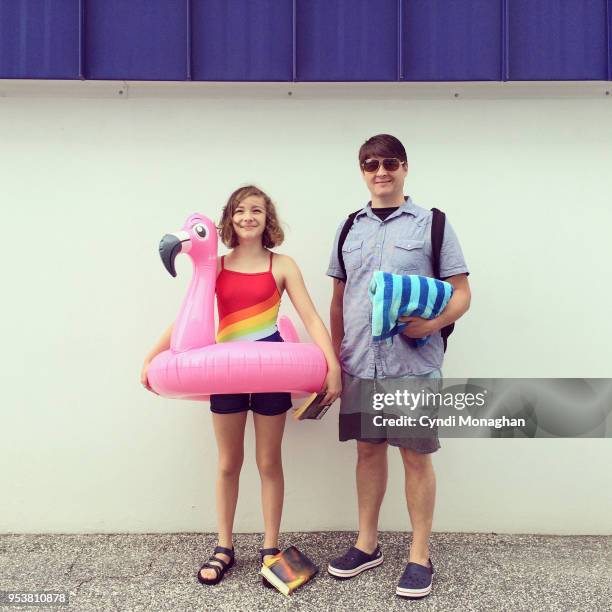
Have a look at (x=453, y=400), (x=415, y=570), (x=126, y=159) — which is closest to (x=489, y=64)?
(x=453, y=400)

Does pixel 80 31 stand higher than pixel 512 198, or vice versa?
pixel 80 31

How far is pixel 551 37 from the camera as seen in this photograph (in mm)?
2977

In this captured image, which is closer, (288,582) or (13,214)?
(288,582)

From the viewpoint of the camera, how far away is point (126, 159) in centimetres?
306

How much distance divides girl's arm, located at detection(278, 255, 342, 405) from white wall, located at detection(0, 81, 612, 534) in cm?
49

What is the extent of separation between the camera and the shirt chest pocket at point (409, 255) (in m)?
2.44

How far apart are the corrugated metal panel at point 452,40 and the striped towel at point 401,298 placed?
4.13ft

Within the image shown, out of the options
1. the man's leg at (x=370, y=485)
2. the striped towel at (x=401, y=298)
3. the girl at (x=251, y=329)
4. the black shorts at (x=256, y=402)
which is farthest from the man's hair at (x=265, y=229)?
the man's leg at (x=370, y=485)

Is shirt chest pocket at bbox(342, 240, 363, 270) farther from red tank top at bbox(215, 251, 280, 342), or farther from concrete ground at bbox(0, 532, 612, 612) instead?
concrete ground at bbox(0, 532, 612, 612)

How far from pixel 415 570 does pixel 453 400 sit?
0.87 metres

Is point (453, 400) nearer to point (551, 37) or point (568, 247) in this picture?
point (568, 247)

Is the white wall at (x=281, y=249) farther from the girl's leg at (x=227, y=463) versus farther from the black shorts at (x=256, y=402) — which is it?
the black shorts at (x=256, y=402)

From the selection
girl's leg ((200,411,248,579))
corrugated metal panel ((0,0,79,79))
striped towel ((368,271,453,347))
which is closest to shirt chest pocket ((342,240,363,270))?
striped towel ((368,271,453,347))

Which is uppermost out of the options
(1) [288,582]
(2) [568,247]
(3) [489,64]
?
(3) [489,64]
